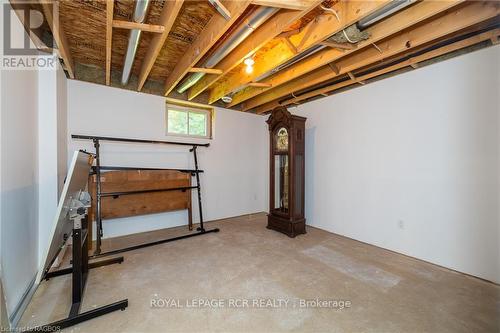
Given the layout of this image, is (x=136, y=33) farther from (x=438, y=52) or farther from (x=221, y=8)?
(x=438, y=52)

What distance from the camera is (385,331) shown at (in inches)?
63.4

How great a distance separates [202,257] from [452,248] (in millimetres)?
3055

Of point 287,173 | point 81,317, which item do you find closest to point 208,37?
point 287,173

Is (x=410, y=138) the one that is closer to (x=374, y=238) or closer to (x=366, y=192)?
(x=366, y=192)

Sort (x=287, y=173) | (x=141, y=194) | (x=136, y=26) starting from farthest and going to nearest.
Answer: (x=287, y=173) < (x=141, y=194) < (x=136, y=26)

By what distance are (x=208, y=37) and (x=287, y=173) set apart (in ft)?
8.12

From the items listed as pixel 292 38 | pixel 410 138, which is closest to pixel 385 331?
pixel 410 138

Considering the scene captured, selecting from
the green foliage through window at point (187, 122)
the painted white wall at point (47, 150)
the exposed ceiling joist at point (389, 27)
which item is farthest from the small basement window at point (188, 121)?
the exposed ceiling joist at point (389, 27)

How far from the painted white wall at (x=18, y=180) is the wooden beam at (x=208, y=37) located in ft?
5.01

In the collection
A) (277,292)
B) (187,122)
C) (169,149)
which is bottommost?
(277,292)

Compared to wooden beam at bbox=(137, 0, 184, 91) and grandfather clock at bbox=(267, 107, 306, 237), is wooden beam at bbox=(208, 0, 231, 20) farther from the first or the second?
grandfather clock at bbox=(267, 107, 306, 237)

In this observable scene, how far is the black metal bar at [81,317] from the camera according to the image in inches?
60.8

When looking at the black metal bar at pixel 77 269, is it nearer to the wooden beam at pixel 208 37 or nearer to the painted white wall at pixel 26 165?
the painted white wall at pixel 26 165

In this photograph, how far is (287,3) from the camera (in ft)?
5.49
